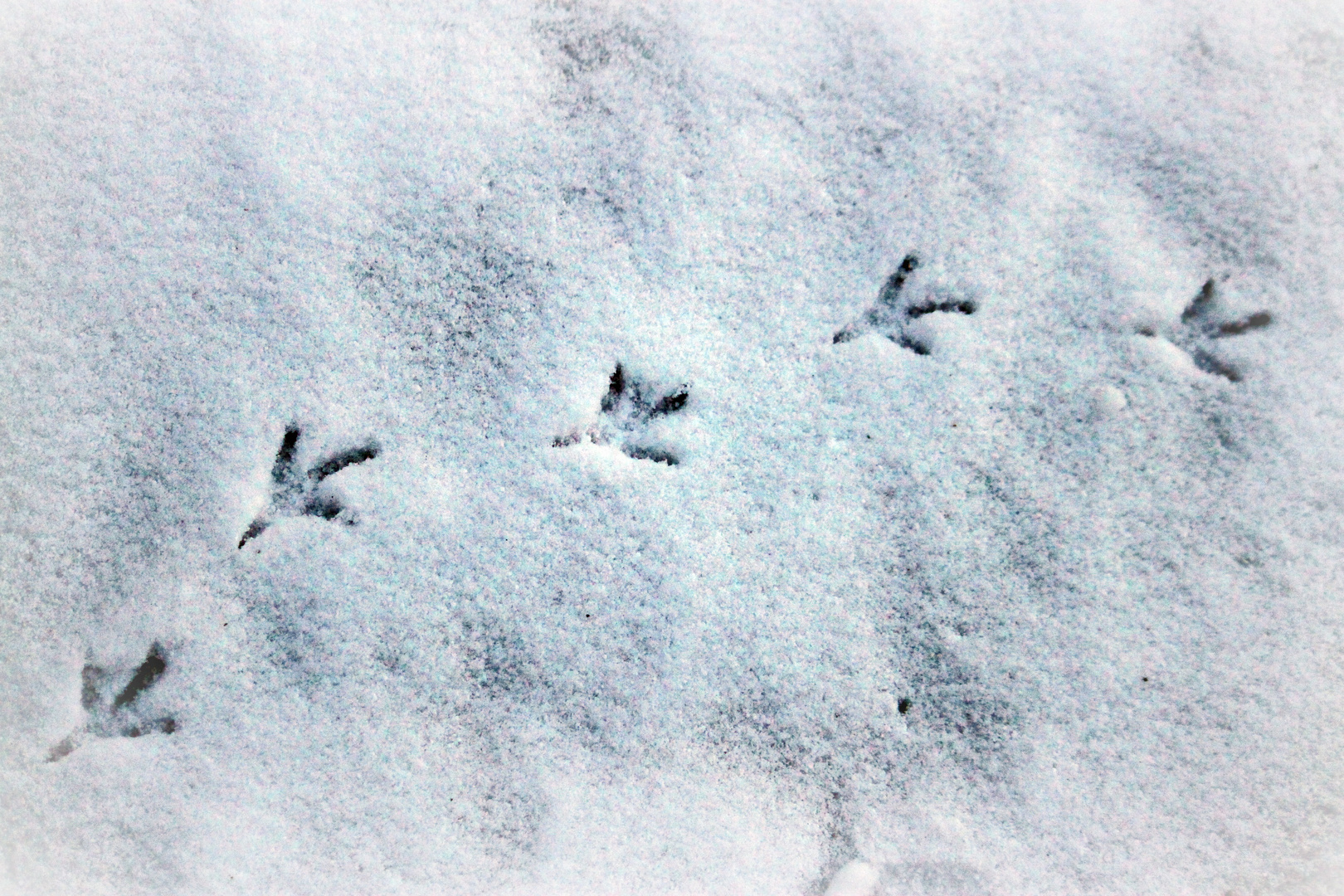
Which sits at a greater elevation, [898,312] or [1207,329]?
[1207,329]

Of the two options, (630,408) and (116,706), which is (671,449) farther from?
(116,706)

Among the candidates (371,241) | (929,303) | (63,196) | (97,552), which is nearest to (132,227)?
(63,196)

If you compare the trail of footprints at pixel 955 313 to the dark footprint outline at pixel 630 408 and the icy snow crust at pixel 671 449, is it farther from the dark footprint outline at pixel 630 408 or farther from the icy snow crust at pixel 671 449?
the dark footprint outline at pixel 630 408

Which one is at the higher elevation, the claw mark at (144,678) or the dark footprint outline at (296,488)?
the dark footprint outline at (296,488)

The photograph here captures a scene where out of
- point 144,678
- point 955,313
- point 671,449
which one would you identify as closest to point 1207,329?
point 955,313

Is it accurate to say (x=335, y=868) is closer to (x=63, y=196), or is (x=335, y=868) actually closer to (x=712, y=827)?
(x=712, y=827)

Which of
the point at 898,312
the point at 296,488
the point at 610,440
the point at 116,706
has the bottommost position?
the point at 116,706

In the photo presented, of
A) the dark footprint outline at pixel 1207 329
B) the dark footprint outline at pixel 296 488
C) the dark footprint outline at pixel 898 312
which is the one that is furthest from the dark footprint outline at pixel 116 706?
the dark footprint outline at pixel 1207 329
